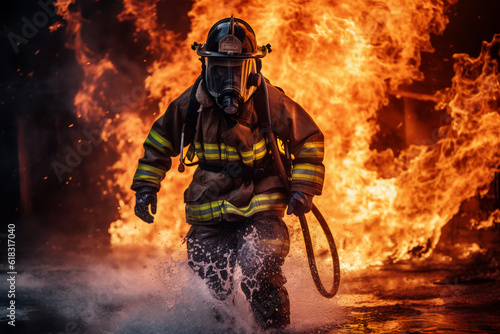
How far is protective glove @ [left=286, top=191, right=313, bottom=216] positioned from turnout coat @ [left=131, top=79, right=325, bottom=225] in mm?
43

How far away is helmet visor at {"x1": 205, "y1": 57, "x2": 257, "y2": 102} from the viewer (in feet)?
13.3

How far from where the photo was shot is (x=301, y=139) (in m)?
4.31

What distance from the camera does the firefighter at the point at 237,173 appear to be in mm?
4059

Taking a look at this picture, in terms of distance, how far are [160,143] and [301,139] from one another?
1.03 meters

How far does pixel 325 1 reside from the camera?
785cm

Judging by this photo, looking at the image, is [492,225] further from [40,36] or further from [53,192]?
[40,36]

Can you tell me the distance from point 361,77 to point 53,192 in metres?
4.95

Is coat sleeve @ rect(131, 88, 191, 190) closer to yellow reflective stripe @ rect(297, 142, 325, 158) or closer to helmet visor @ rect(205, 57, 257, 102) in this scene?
helmet visor @ rect(205, 57, 257, 102)

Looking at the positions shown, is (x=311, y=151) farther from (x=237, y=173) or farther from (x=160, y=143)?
(x=160, y=143)

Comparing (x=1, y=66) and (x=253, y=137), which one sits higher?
(x=1, y=66)

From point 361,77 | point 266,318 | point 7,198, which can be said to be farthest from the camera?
point 7,198

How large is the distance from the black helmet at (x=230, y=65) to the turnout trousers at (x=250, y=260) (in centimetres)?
85

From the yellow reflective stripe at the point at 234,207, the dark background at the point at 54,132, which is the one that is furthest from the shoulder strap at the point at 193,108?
the dark background at the point at 54,132

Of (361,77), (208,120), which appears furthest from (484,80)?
(208,120)
